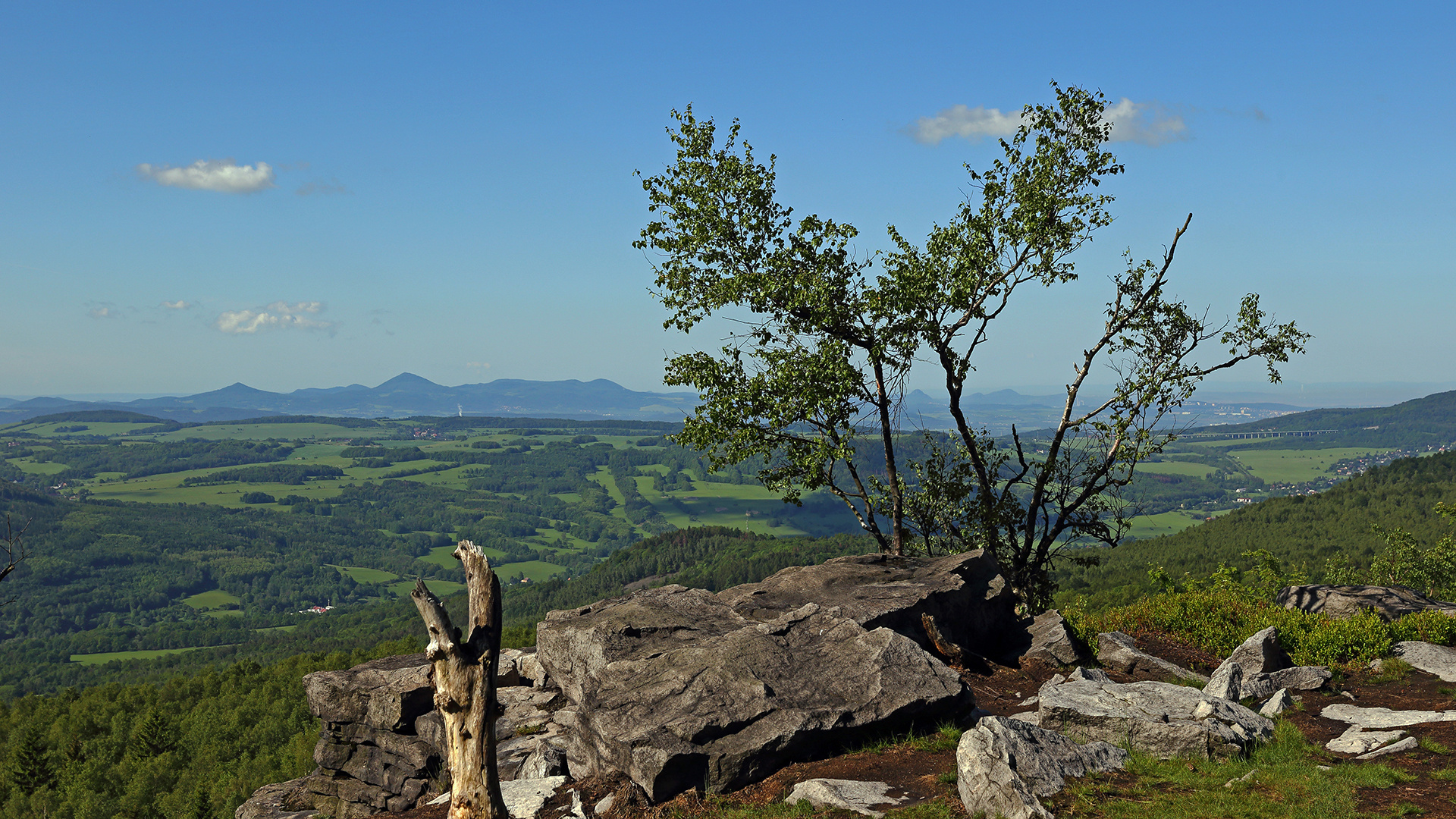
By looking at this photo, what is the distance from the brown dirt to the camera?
1319 centimetres

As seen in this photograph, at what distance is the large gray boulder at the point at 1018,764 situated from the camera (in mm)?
12758

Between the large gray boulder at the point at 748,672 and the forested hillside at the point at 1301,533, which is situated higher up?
the large gray boulder at the point at 748,672

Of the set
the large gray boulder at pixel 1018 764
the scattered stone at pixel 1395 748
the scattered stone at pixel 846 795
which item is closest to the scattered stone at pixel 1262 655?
the scattered stone at pixel 1395 748

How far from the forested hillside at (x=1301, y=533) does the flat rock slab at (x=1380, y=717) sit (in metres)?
122

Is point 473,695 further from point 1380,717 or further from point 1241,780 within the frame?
point 1380,717

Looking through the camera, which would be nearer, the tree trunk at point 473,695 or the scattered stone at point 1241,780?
the tree trunk at point 473,695

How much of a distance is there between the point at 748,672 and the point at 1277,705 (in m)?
11.9

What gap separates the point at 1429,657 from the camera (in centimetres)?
2195

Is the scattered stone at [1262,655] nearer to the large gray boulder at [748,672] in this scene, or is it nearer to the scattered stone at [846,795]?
the large gray boulder at [748,672]

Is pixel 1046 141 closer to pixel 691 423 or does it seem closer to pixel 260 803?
pixel 691 423

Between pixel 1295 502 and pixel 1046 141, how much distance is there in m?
214

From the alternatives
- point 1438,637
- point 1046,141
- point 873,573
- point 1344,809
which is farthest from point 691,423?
point 1438,637

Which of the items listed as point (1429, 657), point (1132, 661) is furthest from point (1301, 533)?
point (1132, 661)

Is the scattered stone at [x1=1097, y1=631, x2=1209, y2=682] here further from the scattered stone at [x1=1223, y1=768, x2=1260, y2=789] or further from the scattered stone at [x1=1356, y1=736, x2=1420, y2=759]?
the scattered stone at [x1=1223, y1=768, x2=1260, y2=789]
